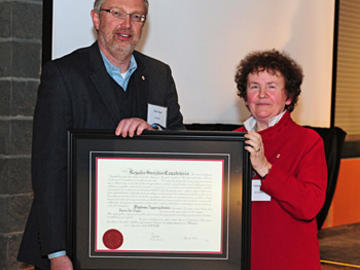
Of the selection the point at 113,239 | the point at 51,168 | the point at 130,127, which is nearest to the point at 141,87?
the point at 130,127

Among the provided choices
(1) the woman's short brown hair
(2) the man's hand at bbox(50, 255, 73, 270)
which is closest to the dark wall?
(1) the woman's short brown hair

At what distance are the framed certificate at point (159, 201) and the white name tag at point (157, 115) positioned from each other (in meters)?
0.30

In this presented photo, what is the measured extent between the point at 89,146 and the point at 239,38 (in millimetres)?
3228

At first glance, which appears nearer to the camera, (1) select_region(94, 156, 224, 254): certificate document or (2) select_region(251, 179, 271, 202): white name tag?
(1) select_region(94, 156, 224, 254): certificate document

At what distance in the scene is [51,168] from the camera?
1709 mm

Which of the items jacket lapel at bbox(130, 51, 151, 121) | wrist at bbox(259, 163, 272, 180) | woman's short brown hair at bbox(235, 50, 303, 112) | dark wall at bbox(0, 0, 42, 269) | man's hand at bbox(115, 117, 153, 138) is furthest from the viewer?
dark wall at bbox(0, 0, 42, 269)

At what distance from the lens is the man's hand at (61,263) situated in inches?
66.2

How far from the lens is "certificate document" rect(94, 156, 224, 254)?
170cm

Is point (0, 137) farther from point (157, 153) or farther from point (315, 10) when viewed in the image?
point (315, 10)

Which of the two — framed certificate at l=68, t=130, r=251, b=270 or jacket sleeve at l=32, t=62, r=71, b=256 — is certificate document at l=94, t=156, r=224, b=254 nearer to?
framed certificate at l=68, t=130, r=251, b=270

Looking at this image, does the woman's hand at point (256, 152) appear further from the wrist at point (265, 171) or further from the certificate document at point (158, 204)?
the certificate document at point (158, 204)

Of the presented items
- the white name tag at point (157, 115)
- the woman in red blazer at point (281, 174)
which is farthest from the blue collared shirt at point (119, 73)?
the woman in red blazer at point (281, 174)

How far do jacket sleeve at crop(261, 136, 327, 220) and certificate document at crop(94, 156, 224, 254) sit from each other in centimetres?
27

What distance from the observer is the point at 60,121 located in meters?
1.74
